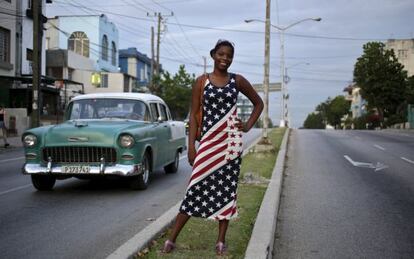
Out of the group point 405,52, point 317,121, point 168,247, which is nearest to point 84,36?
point 168,247

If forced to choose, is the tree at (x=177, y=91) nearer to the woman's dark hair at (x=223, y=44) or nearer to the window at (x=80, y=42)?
the window at (x=80, y=42)

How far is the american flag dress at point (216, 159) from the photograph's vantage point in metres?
4.52

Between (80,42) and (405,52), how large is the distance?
59.1 m

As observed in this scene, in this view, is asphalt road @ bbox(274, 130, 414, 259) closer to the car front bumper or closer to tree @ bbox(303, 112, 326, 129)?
the car front bumper

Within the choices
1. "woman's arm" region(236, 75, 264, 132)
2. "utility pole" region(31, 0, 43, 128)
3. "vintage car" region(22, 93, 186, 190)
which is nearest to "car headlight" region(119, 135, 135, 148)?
"vintage car" region(22, 93, 186, 190)

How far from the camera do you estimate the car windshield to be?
9930 millimetres

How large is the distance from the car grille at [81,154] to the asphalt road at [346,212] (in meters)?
2.86

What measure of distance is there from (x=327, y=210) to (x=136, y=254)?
3825 millimetres

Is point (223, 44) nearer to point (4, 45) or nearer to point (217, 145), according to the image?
point (217, 145)

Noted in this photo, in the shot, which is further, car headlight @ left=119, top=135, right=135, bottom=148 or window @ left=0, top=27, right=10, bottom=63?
window @ left=0, top=27, right=10, bottom=63

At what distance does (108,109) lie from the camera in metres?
10.0

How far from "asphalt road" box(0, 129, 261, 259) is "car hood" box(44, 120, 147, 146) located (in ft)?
2.93

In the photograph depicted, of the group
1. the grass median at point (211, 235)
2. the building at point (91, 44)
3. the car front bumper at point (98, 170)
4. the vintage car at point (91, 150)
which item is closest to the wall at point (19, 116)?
the building at point (91, 44)

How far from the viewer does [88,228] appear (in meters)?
6.34
